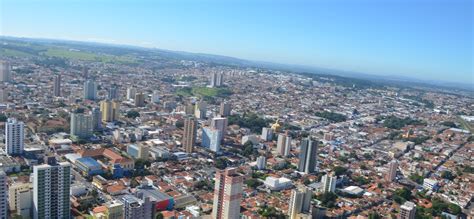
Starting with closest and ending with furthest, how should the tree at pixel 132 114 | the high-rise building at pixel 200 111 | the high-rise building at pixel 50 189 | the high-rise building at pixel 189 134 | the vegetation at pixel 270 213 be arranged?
the high-rise building at pixel 50 189
the vegetation at pixel 270 213
the high-rise building at pixel 189 134
the tree at pixel 132 114
the high-rise building at pixel 200 111

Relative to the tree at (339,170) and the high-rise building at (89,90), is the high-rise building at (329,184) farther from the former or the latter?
the high-rise building at (89,90)

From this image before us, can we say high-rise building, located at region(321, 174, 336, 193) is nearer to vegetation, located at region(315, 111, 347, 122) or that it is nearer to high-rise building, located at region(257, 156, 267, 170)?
high-rise building, located at region(257, 156, 267, 170)

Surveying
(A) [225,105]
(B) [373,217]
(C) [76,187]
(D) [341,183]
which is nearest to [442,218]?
(B) [373,217]

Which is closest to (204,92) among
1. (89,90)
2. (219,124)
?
(89,90)

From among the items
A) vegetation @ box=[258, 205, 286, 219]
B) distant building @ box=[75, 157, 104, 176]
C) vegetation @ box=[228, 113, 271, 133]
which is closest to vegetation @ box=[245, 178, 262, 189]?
vegetation @ box=[258, 205, 286, 219]

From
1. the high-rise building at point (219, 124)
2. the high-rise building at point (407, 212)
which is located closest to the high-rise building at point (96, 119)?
the high-rise building at point (219, 124)

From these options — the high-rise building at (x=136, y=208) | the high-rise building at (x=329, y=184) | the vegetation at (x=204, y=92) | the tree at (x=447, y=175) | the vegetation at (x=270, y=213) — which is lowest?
the vegetation at (x=270, y=213)

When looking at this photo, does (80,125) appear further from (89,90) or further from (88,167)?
(89,90)

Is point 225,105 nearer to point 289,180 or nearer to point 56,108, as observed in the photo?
point 56,108
